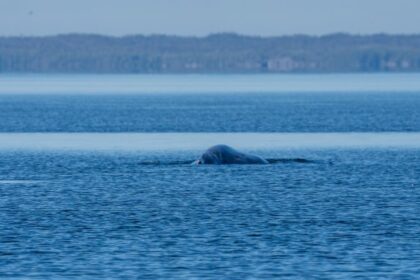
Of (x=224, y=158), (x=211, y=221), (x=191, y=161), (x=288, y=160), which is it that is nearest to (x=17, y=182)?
(x=224, y=158)

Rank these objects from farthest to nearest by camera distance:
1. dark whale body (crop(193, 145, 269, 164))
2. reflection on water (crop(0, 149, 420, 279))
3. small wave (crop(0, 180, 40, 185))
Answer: dark whale body (crop(193, 145, 269, 164)), small wave (crop(0, 180, 40, 185)), reflection on water (crop(0, 149, 420, 279))

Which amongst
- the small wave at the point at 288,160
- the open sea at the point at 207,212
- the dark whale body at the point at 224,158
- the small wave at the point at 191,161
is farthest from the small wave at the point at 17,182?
the small wave at the point at 288,160

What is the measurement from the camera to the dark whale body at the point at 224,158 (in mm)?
52938

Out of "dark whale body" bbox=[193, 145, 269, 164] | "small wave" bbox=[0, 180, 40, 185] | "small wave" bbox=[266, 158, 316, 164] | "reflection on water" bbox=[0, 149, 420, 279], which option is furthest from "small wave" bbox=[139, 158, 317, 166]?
"small wave" bbox=[0, 180, 40, 185]

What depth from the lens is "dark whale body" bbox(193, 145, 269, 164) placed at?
52938 millimetres

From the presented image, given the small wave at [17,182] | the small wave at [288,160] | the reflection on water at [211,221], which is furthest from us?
the small wave at [288,160]

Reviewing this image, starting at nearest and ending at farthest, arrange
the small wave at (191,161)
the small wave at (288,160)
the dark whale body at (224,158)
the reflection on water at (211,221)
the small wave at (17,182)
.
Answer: the reflection on water at (211,221) → the small wave at (17,182) → the dark whale body at (224,158) → the small wave at (191,161) → the small wave at (288,160)

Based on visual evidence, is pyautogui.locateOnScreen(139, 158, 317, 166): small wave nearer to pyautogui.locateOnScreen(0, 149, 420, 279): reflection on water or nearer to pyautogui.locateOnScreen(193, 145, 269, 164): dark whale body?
pyautogui.locateOnScreen(193, 145, 269, 164): dark whale body

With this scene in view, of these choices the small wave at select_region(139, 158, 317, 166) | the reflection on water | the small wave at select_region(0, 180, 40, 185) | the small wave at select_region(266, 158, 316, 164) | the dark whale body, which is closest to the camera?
the reflection on water

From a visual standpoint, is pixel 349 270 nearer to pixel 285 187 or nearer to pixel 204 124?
Answer: pixel 285 187

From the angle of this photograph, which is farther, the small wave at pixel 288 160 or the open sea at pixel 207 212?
the small wave at pixel 288 160

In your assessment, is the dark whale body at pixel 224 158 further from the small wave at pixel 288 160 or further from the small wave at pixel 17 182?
the small wave at pixel 17 182

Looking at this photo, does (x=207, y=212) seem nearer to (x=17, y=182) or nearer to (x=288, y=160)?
(x=17, y=182)

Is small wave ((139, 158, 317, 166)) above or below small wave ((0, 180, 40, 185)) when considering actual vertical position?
below
